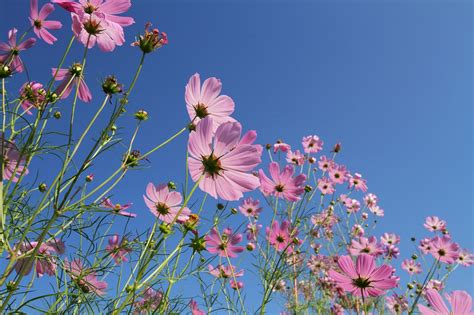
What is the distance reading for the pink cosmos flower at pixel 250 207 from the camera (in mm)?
2254

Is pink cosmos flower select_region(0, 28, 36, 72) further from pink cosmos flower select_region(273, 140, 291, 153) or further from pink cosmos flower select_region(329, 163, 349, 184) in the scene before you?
pink cosmos flower select_region(329, 163, 349, 184)

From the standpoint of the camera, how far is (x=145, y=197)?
97cm

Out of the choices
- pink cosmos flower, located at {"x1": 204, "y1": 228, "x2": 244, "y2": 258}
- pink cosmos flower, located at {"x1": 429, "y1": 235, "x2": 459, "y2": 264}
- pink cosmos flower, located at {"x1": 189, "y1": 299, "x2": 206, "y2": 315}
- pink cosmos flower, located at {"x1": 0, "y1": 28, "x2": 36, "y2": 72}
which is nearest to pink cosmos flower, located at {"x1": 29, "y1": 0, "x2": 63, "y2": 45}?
pink cosmos flower, located at {"x1": 0, "y1": 28, "x2": 36, "y2": 72}

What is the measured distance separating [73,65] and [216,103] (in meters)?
0.33

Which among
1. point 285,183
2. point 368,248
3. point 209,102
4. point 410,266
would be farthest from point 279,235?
point 410,266

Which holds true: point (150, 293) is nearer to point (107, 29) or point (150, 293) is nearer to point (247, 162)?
point (247, 162)

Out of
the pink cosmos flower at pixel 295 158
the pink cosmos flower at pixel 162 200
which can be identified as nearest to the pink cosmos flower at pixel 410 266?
the pink cosmos flower at pixel 295 158

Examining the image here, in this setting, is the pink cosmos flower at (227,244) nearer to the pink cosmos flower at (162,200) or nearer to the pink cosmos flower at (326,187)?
the pink cosmos flower at (162,200)

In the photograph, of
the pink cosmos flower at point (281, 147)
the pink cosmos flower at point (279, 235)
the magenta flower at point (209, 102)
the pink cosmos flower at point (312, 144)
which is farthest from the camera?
the pink cosmos flower at point (312, 144)

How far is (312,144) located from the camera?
8.77 feet

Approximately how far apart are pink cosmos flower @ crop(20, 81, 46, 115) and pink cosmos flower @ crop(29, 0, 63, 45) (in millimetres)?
122

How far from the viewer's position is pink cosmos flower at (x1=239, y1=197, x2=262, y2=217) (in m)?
2.25

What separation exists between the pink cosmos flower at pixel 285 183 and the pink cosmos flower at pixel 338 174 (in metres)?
1.44

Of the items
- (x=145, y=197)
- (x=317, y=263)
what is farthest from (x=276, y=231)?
(x=317, y=263)
